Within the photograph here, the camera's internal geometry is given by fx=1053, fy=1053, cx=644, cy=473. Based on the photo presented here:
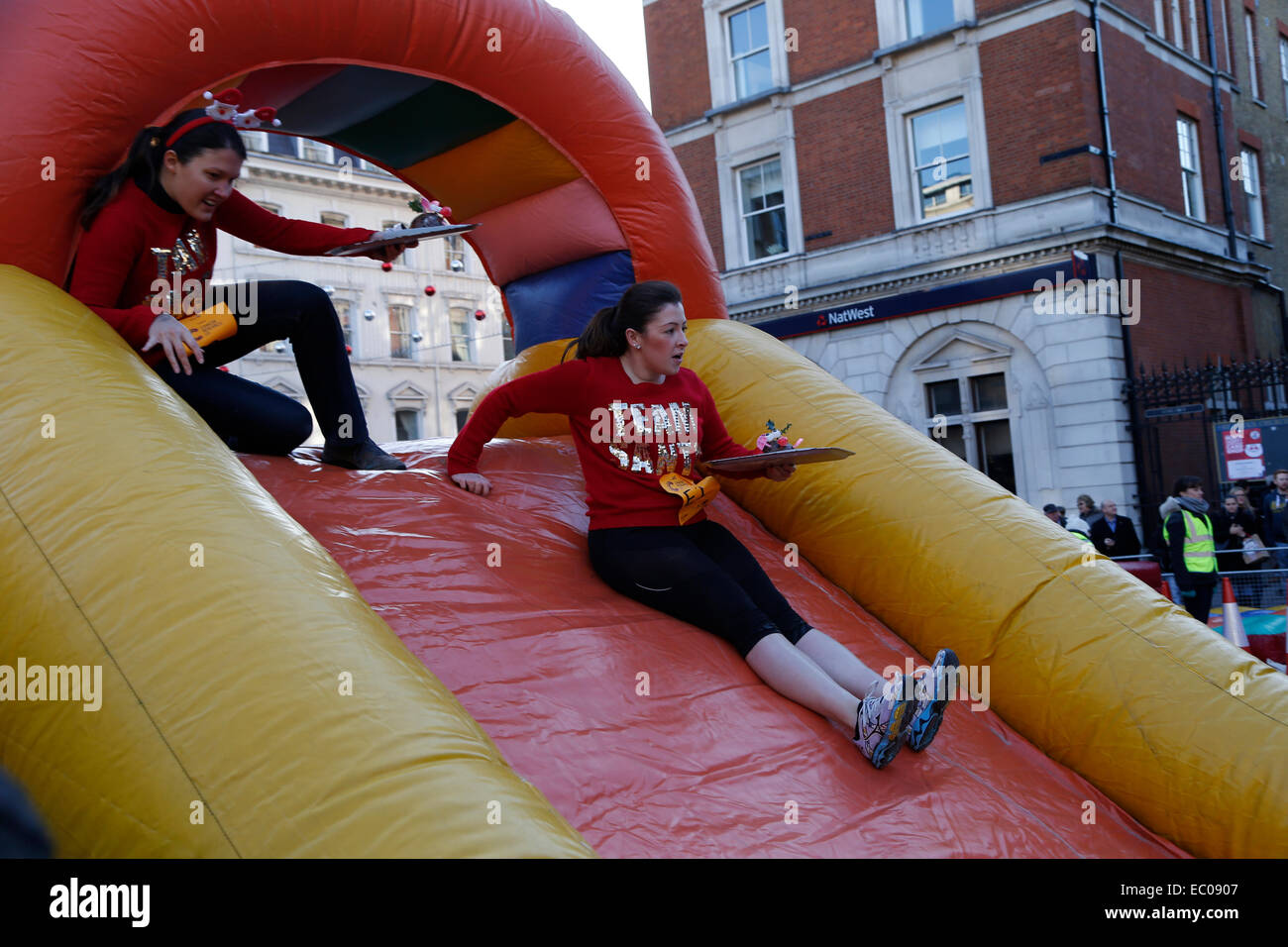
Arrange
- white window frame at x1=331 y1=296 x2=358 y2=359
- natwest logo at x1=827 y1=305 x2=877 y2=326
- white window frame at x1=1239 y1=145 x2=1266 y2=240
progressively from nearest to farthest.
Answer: natwest logo at x1=827 y1=305 x2=877 y2=326 < white window frame at x1=1239 y1=145 x2=1266 y2=240 < white window frame at x1=331 y1=296 x2=358 y2=359

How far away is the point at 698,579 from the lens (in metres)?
3.10

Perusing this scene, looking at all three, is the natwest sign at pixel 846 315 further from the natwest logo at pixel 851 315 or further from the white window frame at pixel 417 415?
the white window frame at pixel 417 415

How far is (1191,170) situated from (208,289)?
16539mm

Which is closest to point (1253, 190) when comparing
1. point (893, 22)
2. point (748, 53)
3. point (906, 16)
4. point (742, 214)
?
point (906, 16)

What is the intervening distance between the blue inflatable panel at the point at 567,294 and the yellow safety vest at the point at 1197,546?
566cm

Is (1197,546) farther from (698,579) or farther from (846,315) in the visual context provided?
(846,315)

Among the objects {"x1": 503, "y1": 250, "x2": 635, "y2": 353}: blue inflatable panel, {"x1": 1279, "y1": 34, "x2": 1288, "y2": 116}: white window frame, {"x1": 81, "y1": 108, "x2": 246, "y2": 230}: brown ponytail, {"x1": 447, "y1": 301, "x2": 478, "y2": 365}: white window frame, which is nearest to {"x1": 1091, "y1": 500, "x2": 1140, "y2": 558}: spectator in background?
{"x1": 503, "y1": 250, "x2": 635, "y2": 353}: blue inflatable panel

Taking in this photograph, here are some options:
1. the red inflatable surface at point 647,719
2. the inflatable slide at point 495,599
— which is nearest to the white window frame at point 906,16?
the inflatable slide at point 495,599

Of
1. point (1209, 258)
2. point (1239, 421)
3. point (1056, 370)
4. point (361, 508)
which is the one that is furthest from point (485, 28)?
point (1209, 258)

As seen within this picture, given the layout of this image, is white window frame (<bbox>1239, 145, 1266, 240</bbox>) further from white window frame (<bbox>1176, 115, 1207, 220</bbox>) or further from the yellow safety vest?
the yellow safety vest

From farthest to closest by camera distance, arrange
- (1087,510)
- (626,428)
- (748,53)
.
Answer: (748,53) < (1087,510) < (626,428)

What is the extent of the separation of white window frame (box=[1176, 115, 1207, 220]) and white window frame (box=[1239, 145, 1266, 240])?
1439mm

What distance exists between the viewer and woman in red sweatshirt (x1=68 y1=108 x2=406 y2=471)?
10.2ft

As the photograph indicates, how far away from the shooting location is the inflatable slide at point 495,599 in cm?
191
